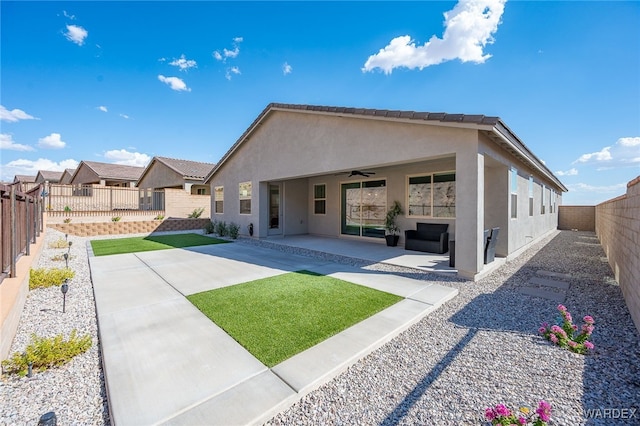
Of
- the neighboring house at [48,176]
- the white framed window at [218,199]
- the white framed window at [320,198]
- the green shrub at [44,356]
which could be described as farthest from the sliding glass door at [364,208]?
A: the neighboring house at [48,176]

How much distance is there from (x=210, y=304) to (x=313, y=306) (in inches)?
69.9

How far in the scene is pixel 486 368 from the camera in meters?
2.84

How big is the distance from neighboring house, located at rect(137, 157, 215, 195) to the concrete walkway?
674 inches

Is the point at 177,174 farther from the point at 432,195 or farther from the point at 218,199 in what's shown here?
the point at 432,195

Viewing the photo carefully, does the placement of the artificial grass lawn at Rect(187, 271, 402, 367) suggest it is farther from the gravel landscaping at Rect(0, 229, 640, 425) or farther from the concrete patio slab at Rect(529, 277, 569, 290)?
the concrete patio slab at Rect(529, 277, 569, 290)

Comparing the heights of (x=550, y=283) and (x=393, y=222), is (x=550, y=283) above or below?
below

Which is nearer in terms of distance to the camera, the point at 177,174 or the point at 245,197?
the point at 245,197

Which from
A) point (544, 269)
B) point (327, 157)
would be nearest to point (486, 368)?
point (544, 269)

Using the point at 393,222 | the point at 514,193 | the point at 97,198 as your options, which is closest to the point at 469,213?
the point at 514,193

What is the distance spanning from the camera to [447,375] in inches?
107

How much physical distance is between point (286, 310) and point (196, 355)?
1.56m

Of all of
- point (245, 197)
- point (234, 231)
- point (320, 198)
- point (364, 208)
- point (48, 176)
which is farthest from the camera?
point (48, 176)

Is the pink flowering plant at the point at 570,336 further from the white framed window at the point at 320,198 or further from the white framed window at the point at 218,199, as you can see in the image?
the white framed window at the point at 218,199

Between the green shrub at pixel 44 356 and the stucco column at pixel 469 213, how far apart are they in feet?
22.7
